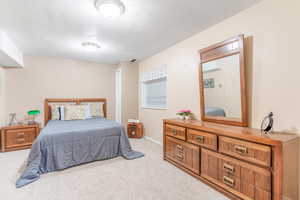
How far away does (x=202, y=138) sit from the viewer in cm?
205

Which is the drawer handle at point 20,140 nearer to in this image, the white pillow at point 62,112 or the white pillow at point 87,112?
the white pillow at point 62,112

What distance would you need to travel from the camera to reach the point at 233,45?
82.2 inches

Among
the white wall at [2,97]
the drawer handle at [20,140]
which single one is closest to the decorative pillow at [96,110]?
the drawer handle at [20,140]

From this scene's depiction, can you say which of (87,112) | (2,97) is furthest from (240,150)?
(2,97)

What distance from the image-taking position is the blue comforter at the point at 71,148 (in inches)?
88.2

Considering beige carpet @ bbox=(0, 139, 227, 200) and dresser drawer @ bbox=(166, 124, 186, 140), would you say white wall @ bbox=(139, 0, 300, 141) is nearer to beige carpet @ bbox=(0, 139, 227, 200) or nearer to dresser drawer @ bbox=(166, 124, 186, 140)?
dresser drawer @ bbox=(166, 124, 186, 140)

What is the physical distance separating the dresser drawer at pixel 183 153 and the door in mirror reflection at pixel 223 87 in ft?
2.23

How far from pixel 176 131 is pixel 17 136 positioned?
3650 mm

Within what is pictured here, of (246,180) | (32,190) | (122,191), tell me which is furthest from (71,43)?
(246,180)

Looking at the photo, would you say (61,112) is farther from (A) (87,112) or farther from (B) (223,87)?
(B) (223,87)

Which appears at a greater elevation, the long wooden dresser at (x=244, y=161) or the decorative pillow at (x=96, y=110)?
the decorative pillow at (x=96, y=110)

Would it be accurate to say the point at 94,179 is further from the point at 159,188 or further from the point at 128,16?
the point at 128,16

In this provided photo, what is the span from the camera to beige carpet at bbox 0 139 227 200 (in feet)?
5.78

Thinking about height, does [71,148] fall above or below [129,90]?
below
